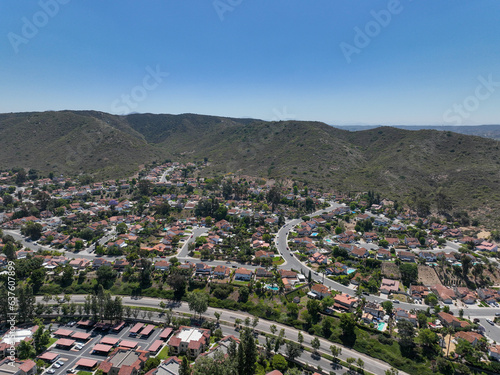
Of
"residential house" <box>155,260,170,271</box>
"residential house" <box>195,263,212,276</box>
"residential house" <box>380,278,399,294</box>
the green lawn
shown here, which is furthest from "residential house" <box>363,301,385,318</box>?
"residential house" <box>155,260,170,271</box>

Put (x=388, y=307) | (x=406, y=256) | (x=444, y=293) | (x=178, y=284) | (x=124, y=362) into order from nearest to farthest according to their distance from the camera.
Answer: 1. (x=124, y=362)
2. (x=388, y=307)
3. (x=178, y=284)
4. (x=444, y=293)
5. (x=406, y=256)

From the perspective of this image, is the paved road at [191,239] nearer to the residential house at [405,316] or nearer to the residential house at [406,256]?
the residential house at [405,316]

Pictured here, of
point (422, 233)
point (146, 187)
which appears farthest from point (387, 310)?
point (146, 187)

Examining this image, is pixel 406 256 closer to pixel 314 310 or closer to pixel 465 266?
pixel 465 266

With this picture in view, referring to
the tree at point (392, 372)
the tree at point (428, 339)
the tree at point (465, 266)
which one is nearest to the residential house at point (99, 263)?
the tree at point (392, 372)

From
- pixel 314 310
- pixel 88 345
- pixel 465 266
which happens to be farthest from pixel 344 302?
pixel 88 345

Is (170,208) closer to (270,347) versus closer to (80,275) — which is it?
(80,275)
